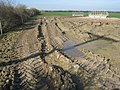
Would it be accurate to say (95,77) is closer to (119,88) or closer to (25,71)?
(119,88)

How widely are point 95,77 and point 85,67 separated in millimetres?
2297

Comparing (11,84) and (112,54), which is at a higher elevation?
(11,84)

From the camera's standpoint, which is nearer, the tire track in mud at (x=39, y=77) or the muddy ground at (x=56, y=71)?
the tire track in mud at (x=39, y=77)

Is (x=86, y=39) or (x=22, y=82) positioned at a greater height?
(x=22, y=82)

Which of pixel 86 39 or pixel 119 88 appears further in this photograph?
pixel 86 39

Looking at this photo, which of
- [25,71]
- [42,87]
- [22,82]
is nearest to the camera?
[42,87]

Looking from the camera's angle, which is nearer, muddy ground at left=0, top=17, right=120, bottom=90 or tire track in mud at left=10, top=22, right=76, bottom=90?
tire track in mud at left=10, top=22, right=76, bottom=90

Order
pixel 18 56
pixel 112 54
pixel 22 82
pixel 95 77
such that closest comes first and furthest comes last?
pixel 22 82, pixel 95 77, pixel 18 56, pixel 112 54

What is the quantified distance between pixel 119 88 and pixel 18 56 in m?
9.43

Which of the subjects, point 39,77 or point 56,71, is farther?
point 56,71

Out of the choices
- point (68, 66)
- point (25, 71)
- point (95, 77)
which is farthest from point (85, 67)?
point (25, 71)

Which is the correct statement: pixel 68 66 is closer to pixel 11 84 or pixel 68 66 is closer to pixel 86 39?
pixel 11 84

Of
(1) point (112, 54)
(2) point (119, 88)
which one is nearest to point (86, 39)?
(1) point (112, 54)

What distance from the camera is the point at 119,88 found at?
1178cm
